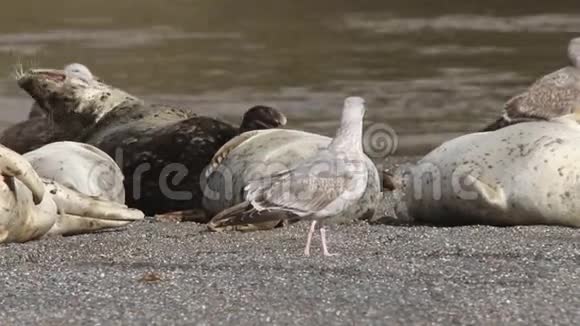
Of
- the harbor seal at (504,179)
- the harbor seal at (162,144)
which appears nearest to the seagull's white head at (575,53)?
the harbor seal at (504,179)

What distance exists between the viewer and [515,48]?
14461mm

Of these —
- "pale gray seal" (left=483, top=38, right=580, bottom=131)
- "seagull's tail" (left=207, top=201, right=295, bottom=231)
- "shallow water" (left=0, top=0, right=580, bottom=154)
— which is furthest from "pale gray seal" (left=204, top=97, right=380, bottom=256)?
"shallow water" (left=0, top=0, right=580, bottom=154)

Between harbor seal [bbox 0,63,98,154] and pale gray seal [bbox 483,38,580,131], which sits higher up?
pale gray seal [bbox 483,38,580,131]

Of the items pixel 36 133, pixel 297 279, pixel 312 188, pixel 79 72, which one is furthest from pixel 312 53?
pixel 297 279

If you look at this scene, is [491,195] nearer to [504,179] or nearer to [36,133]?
[504,179]

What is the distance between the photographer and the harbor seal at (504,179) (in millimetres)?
6117

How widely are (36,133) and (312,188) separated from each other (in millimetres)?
3657

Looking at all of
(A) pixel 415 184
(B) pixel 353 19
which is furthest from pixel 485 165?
(B) pixel 353 19

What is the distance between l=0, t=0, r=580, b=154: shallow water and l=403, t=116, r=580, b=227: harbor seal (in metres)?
2.95

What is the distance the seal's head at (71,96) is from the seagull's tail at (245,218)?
255 cm

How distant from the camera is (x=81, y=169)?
7047mm

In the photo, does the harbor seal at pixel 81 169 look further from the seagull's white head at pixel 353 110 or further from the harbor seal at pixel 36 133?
the seagull's white head at pixel 353 110

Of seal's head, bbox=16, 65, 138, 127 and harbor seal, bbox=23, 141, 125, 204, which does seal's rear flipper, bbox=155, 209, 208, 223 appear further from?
seal's head, bbox=16, 65, 138, 127

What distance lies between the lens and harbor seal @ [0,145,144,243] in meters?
5.91
